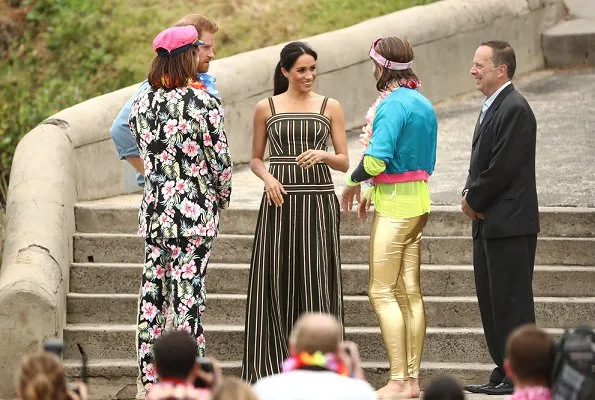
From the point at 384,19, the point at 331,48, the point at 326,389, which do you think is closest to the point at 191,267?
the point at 326,389

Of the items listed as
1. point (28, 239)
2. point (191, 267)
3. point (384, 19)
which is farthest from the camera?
point (384, 19)

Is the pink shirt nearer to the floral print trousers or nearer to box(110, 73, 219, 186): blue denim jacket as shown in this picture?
the floral print trousers

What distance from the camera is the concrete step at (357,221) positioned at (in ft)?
30.8

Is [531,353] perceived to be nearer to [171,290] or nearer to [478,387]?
[478,387]

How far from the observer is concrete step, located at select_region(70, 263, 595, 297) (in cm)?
900

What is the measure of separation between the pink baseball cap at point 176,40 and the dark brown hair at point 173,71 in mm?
34

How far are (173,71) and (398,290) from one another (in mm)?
1794

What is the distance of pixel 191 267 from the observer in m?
7.48

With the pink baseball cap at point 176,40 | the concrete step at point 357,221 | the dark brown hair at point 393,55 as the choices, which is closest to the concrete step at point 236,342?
the concrete step at point 357,221

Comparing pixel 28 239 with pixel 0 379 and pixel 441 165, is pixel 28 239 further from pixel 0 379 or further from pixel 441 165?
pixel 441 165

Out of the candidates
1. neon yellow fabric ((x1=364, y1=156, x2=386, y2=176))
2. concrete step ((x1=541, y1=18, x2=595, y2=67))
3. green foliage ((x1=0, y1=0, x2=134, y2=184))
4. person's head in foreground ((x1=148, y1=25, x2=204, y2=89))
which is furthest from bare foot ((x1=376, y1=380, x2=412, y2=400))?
concrete step ((x1=541, y1=18, x2=595, y2=67))

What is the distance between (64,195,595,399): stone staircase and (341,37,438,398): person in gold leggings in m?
0.64

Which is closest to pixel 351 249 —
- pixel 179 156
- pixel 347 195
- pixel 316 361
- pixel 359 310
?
pixel 359 310

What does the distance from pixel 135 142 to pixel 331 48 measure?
5181mm
